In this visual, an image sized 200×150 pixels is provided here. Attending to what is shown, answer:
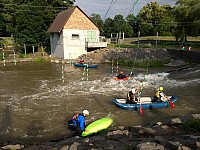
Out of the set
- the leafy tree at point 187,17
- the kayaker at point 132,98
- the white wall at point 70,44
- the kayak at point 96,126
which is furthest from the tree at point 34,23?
the kayak at point 96,126

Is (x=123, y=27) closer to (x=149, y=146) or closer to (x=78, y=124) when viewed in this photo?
(x=78, y=124)

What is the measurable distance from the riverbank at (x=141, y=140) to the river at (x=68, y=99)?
1.46 meters

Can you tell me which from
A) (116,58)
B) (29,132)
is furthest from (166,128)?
(116,58)

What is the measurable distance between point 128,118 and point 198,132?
Result: 3.68m

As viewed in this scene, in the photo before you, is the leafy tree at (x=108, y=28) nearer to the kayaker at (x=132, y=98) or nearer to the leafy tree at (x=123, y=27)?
the leafy tree at (x=123, y=27)

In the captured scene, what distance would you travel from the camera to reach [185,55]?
29.1 m

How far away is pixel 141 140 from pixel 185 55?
2465cm

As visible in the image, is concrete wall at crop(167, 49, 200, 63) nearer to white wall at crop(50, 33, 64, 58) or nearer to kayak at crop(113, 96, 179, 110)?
white wall at crop(50, 33, 64, 58)

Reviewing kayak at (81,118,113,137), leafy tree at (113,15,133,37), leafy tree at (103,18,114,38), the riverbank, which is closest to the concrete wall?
the riverbank

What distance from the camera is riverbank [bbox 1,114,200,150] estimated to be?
6.16m

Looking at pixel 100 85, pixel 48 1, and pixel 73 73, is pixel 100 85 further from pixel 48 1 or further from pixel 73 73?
pixel 48 1

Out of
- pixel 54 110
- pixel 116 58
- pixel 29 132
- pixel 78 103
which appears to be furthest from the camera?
pixel 116 58

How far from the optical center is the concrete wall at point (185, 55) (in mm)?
27078

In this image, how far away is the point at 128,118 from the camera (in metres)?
11.1
